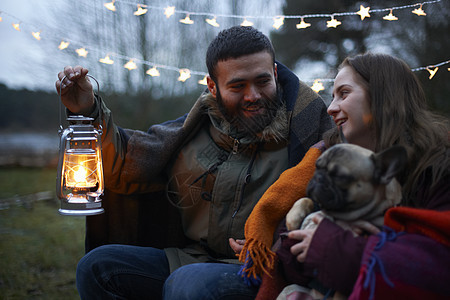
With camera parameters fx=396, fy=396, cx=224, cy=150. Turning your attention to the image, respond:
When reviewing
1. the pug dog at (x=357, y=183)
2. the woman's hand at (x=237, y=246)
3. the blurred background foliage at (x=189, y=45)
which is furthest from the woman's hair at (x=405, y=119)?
the blurred background foliage at (x=189, y=45)

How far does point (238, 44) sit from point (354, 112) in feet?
2.36

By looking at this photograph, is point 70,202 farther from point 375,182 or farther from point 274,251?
point 375,182

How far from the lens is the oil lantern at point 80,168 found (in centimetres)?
172

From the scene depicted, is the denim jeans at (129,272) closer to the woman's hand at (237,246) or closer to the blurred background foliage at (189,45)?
the woman's hand at (237,246)

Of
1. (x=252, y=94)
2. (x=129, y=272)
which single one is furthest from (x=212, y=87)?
(x=129, y=272)

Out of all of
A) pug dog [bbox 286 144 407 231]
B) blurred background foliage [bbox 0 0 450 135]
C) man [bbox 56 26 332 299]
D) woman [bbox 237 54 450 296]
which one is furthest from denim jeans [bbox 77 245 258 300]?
blurred background foliage [bbox 0 0 450 135]

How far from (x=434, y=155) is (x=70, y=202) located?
144 cm

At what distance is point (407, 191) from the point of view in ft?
4.48

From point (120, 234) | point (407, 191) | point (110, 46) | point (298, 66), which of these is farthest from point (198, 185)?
point (298, 66)

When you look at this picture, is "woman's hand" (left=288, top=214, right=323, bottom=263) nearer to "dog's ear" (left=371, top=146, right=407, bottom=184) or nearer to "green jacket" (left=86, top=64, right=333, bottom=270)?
"dog's ear" (left=371, top=146, right=407, bottom=184)

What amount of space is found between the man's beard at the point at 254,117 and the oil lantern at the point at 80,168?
652mm

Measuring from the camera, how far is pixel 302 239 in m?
1.35

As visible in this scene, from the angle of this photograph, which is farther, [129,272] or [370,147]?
[129,272]

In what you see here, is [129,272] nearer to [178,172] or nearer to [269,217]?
[178,172]
